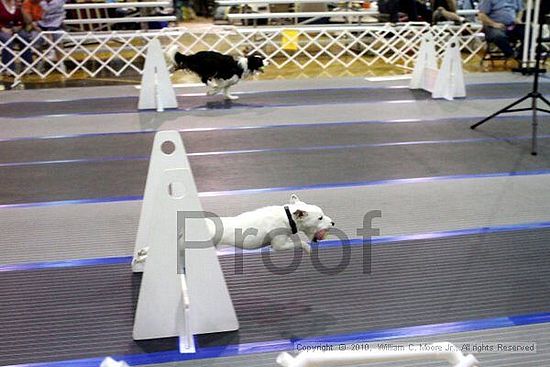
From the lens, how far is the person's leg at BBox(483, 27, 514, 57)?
8219 millimetres

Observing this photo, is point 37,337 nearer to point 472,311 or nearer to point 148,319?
point 148,319

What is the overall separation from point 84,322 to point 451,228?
1878mm

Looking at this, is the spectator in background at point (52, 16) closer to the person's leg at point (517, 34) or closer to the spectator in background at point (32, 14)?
the spectator in background at point (32, 14)

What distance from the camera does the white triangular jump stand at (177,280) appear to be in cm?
210

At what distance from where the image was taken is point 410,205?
345 cm

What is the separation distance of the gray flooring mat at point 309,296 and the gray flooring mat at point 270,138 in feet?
6.78

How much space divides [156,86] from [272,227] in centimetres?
404

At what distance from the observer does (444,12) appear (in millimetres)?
9695

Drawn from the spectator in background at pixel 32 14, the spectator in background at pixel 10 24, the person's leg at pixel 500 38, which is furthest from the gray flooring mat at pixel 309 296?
the spectator in background at pixel 32 14

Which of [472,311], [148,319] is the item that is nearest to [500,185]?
[472,311]

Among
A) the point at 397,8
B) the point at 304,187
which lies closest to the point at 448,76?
the point at 304,187

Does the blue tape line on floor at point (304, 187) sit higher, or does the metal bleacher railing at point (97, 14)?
the metal bleacher railing at point (97, 14)

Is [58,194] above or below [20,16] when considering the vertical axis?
below

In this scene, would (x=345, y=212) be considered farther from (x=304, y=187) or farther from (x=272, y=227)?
(x=272, y=227)
